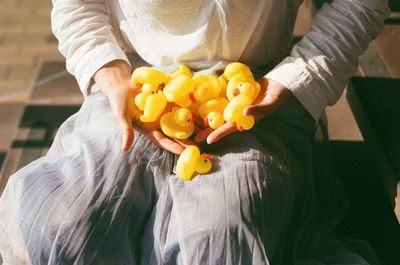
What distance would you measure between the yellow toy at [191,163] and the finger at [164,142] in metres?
Answer: 0.03

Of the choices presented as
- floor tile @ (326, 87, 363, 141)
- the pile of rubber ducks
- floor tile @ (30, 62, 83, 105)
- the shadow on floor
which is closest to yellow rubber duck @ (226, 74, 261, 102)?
the pile of rubber ducks

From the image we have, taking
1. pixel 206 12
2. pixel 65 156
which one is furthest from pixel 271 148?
pixel 65 156

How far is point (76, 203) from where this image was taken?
0.90 metres

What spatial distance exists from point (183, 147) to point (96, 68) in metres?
0.24

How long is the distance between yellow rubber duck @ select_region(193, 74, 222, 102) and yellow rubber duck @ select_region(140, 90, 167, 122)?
6cm

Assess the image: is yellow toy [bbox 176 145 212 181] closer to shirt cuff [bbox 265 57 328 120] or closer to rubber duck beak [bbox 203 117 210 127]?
rubber duck beak [bbox 203 117 210 127]

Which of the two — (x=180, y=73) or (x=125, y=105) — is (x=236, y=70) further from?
(x=125, y=105)

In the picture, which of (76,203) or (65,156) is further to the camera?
(65,156)

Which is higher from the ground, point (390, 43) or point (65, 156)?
point (65, 156)

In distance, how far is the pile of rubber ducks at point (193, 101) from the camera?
36.0 inches

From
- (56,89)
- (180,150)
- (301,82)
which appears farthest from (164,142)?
(56,89)

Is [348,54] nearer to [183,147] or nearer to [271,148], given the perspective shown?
[271,148]

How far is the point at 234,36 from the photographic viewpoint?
0.99m

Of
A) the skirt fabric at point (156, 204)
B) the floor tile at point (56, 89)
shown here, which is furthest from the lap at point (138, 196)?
the floor tile at point (56, 89)
